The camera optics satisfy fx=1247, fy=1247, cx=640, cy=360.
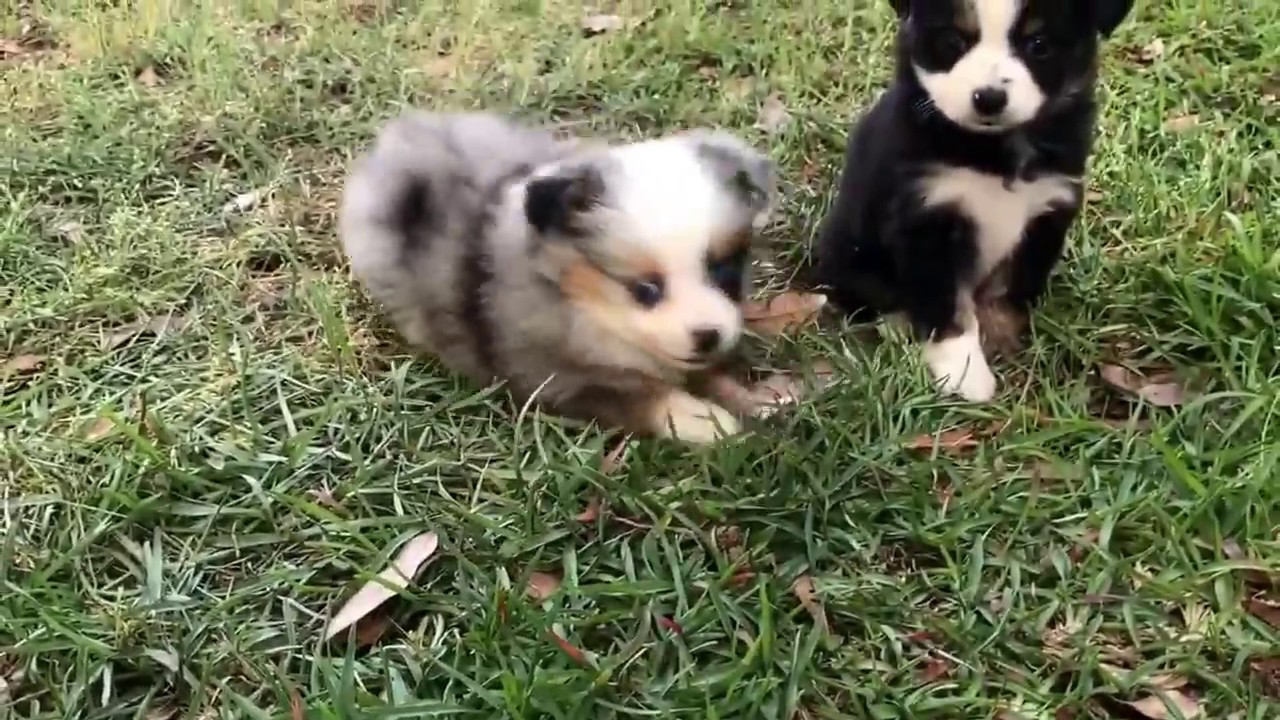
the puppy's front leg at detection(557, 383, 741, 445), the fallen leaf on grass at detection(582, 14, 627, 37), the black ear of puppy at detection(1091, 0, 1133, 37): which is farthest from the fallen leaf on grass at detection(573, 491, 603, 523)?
the fallen leaf on grass at detection(582, 14, 627, 37)

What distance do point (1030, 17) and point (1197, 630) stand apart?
104cm

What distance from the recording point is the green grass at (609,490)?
1.83m

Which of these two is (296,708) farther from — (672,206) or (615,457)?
(672,206)

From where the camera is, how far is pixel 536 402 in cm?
233

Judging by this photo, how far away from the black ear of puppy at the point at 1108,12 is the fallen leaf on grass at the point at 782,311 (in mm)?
776

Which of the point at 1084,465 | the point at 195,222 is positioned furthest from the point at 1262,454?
the point at 195,222

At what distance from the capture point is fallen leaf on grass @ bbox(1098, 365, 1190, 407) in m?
2.32

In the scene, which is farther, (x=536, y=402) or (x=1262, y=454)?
(x=536, y=402)

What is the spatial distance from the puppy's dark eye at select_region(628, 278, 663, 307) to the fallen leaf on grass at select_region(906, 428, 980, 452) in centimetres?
52

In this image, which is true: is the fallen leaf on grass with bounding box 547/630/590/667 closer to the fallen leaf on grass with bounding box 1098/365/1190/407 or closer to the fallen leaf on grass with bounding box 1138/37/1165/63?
the fallen leaf on grass with bounding box 1098/365/1190/407

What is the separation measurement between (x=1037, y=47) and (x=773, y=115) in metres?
1.24

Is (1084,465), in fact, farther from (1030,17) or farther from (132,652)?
(132,652)

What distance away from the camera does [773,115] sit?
3.36m

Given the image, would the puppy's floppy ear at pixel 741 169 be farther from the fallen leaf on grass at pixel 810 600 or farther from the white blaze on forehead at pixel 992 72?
the fallen leaf on grass at pixel 810 600
